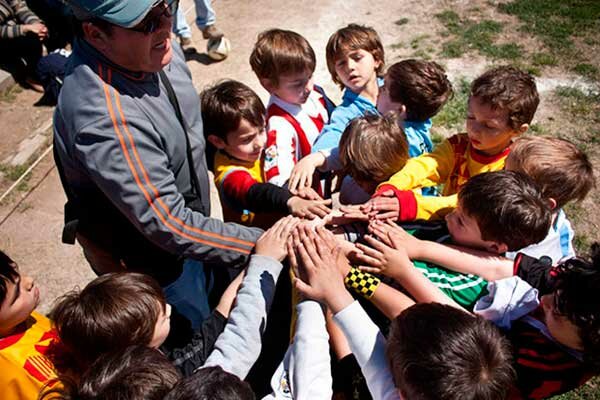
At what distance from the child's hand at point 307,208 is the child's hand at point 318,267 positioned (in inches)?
8.6

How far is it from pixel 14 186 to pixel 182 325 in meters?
3.49

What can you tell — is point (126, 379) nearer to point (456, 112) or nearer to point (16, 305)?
point (16, 305)

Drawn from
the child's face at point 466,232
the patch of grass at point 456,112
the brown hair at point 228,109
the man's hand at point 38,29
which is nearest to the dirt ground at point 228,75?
the patch of grass at point 456,112

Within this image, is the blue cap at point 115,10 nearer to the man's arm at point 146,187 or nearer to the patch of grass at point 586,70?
the man's arm at point 146,187

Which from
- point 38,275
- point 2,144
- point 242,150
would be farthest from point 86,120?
point 2,144

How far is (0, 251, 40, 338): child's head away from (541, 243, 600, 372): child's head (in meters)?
1.92

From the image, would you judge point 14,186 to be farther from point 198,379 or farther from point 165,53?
point 198,379

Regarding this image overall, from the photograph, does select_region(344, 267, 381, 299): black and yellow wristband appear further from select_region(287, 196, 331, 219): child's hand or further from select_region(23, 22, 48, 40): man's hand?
select_region(23, 22, 48, 40): man's hand

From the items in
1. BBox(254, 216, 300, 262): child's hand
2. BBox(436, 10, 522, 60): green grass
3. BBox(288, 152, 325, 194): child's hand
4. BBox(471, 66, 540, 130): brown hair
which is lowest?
BBox(436, 10, 522, 60): green grass

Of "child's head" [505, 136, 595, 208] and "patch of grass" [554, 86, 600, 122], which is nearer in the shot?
"child's head" [505, 136, 595, 208]

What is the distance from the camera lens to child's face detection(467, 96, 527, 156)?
8.40ft

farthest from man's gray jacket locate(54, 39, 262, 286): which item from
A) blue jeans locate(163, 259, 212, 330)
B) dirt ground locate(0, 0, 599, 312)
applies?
dirt ground locate(0, 0, 599, 312)

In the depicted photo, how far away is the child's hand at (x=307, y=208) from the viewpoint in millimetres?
2295

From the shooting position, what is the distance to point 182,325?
8.20 ft
